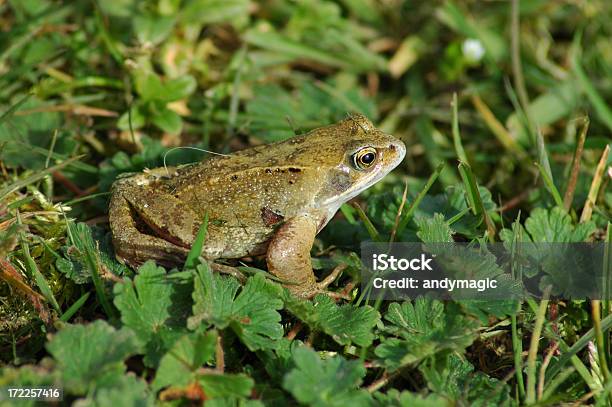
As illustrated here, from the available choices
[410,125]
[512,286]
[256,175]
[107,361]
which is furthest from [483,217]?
[107,361]

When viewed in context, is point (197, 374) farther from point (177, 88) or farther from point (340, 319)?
point (177, 88)

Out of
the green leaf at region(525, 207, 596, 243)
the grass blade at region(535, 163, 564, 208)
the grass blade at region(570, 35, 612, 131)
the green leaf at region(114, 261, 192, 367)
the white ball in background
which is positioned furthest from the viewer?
the white ball in background

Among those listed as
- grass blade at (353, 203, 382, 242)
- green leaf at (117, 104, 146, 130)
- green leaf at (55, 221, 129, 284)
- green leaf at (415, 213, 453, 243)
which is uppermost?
green leaf at (117, 104, 146, 130)

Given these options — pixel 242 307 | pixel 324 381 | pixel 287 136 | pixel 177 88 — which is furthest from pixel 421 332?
pixel 177 88

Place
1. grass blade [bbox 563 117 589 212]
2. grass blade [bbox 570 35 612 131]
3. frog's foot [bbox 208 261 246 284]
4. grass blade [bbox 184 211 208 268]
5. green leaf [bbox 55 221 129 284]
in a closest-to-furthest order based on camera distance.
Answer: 1. grass blade [bbox 184 211 208 268]
2. green leaf [bbox 55 221 129 284]
3. frog's foot [bbox 208 261 246 284]
4. grass blade [bbox 563 117 589 212]
5. grass blade [bbox 570 35 612 131]

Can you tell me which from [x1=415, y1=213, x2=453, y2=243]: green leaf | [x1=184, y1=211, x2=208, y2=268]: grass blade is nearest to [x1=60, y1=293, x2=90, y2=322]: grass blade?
[x1=184, y1=211, x2=208, y2=268]: grass blade

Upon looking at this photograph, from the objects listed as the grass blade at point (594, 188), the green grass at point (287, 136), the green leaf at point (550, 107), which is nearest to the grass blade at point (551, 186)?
the green grass at point (287, 136)

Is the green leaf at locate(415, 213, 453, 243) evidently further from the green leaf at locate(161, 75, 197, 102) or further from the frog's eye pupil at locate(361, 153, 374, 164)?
the green leaf at locate(161, 75, 197, 102)
